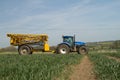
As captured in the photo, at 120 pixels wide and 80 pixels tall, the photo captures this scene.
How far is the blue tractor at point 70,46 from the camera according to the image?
30.5 m

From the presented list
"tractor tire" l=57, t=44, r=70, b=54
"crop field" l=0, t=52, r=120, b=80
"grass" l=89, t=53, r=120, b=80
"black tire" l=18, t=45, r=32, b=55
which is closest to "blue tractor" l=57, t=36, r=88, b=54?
"tractor tire" l=57, t=44, r=70, b=54

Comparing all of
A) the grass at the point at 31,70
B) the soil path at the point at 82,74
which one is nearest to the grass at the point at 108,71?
the soil path at the point at 82,74

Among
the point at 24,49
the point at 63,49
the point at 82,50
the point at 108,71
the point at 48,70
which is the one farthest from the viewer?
the point at 82,50

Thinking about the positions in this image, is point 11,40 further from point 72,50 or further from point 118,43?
point 118,43

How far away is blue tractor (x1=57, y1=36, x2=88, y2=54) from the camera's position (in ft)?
99.9

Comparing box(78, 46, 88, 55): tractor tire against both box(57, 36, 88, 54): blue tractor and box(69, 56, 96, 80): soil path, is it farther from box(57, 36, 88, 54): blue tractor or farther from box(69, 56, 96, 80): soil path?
box(69, 56, 96, 80): soil path

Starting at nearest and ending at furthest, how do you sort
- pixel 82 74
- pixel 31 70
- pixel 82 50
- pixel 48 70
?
pixel 31 70
pixel 48 70
pixel 82 74
pixel 82 50

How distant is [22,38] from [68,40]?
5257 millimetres

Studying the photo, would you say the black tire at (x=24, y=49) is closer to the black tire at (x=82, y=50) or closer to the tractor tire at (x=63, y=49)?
the tractor tire at (x=63, y=49)

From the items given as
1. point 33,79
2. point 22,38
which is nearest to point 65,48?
point 22,38

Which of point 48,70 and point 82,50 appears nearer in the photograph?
point 48,70

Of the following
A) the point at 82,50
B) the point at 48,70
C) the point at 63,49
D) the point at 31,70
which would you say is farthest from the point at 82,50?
the point at 31,70

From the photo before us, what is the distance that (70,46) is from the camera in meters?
30.7

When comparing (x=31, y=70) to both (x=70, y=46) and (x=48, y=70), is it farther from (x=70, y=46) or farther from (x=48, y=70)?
(x=70, y=46)
